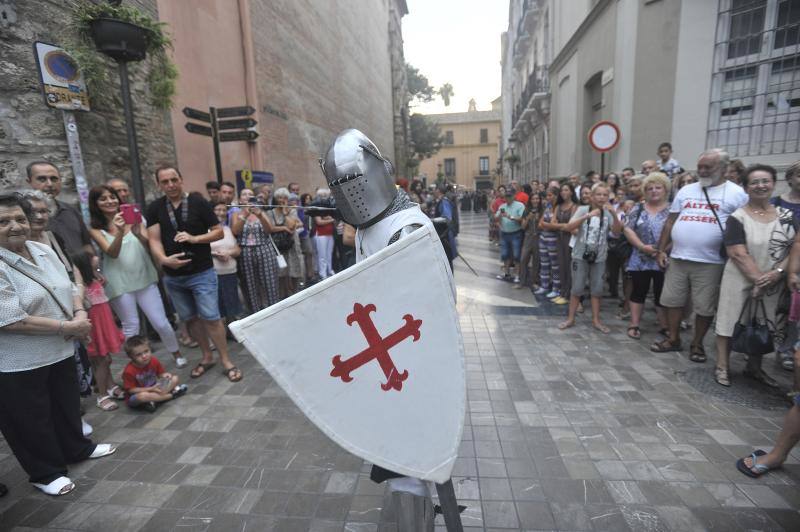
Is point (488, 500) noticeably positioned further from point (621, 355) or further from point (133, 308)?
point (133, 308)

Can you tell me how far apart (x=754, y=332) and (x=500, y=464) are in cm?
230

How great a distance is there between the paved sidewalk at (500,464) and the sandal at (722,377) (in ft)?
0.27

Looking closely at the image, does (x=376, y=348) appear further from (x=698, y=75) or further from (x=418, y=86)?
(x=418, y=86)

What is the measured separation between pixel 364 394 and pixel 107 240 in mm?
3326

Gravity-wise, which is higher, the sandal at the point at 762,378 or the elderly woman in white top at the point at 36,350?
the elderly woman in white top at the point at 36,350

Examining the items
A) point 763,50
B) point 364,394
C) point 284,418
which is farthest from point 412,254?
point 763,50

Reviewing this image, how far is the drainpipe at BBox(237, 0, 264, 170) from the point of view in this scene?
9.20 m

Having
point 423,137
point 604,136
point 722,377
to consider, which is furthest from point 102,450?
point 423,137

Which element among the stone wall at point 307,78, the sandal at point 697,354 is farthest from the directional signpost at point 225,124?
the sandal at point 697,354

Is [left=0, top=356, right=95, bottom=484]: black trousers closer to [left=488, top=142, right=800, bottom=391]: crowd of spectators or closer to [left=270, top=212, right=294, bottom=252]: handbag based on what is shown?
[left=270, top=212, right=294, bottom=252]: handbag

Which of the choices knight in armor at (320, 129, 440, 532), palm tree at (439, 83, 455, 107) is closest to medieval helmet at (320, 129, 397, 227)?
knight in armor at (320, 129, 440, 532)

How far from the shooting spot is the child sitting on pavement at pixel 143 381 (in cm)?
316

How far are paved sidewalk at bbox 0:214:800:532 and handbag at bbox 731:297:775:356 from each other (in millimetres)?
381

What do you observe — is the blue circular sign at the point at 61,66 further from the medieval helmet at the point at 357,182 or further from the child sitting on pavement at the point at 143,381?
the medieval helmet at the point at 357,182
